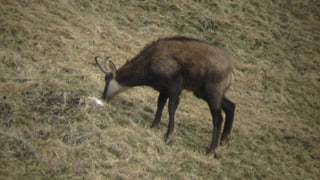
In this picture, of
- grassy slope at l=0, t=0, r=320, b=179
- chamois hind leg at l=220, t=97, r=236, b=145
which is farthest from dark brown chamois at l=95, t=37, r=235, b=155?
grassy slope at l=0, t=0, r=320, b=179

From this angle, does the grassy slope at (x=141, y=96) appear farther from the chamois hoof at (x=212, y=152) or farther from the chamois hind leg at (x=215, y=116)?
the chamois hind leg at (x=215, y=116)

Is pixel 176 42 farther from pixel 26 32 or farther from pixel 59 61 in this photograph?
pixel 26 32

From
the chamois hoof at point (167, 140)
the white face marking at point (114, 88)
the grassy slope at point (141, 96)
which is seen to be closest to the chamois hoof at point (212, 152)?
the grassy slope at point (141, 96)

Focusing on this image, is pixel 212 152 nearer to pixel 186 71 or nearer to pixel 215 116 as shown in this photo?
Answer: pixel 215 116

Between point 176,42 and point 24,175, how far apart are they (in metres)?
4.06

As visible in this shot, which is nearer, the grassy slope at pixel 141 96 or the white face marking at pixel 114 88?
the grassy slope at pixel 141 96

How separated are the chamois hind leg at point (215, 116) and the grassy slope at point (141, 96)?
30 centimetres

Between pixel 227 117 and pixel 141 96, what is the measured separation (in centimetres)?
226

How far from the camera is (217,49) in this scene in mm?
9516

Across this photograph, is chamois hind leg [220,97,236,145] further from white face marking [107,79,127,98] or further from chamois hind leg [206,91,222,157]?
white face marking [107,79,127,98]

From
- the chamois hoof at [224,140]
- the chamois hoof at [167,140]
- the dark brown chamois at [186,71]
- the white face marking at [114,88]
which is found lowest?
the chamois hoof at [224,140]

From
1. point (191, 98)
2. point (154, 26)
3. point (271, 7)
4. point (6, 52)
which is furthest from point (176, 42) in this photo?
point (271, 7)

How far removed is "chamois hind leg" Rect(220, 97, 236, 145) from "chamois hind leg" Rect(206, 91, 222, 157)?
0.48 m

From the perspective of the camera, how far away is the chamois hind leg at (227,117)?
9977 millimetres
